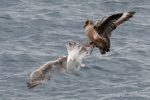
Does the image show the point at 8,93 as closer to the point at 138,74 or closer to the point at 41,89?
the point at 41,89

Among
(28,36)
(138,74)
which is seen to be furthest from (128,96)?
(28,36)

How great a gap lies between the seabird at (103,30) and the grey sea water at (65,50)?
850 cm

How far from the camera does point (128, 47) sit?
28.2m

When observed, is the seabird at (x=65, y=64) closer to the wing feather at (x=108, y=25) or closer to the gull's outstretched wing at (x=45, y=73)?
the gull's outstretched wing at (x=45, y=73)

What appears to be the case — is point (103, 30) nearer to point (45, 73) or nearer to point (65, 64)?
point (65, 64)

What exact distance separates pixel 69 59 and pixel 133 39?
13.6m

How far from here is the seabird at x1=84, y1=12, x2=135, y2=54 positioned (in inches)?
596

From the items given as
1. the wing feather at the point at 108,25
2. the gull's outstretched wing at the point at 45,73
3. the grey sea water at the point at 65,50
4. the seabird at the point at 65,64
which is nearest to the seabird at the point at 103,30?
the wing feather at the point at 108,25

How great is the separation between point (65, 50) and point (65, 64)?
11.3m

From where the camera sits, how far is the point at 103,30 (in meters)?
15.6

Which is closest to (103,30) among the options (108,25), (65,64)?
(108,25)

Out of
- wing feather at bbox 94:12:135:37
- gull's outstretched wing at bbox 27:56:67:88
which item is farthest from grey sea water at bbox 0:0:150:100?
wing feather at bbox 94:12:135:37

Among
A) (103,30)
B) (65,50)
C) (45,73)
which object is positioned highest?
(103,30)

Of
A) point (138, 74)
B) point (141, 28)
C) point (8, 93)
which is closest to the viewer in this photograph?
point (8, 93)
